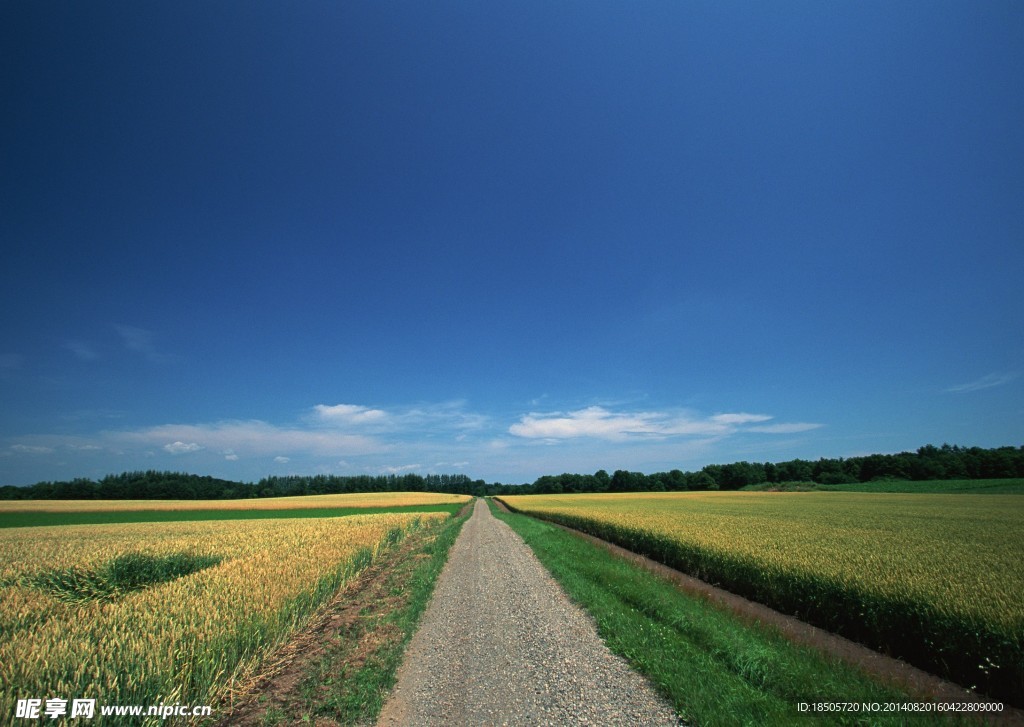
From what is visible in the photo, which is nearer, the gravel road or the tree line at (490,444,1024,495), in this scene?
the gravel road

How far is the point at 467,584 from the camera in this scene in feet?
41.2

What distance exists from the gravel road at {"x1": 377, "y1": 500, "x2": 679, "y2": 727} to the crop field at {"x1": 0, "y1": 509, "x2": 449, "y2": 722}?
2575 mm

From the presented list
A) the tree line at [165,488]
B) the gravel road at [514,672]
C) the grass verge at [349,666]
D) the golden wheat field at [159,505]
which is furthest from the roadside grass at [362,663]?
the tree line at [165,488]

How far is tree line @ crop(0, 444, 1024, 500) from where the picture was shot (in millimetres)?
79581

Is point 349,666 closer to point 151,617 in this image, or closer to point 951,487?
point 151,617

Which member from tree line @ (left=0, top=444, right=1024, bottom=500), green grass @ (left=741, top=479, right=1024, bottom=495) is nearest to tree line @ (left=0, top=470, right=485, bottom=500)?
tree line @ (left=0, top=444, right=1024, bottom=500)

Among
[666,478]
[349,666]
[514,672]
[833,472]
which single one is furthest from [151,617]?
[666,478]

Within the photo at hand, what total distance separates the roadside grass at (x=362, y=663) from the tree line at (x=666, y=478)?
359 feet

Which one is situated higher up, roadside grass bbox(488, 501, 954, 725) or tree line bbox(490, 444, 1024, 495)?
roadside grass bbox(488, 501, 954, 725)

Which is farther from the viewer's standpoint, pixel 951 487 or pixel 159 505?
pixel 951 487

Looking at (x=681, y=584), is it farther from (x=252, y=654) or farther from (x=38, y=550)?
(x=38, y=550)

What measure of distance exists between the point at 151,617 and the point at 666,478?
148153mm

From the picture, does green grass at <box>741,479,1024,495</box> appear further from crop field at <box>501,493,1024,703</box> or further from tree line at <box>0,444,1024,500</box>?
crop field at <box>501,493,1024,703</box>

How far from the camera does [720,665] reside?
6.22 m
